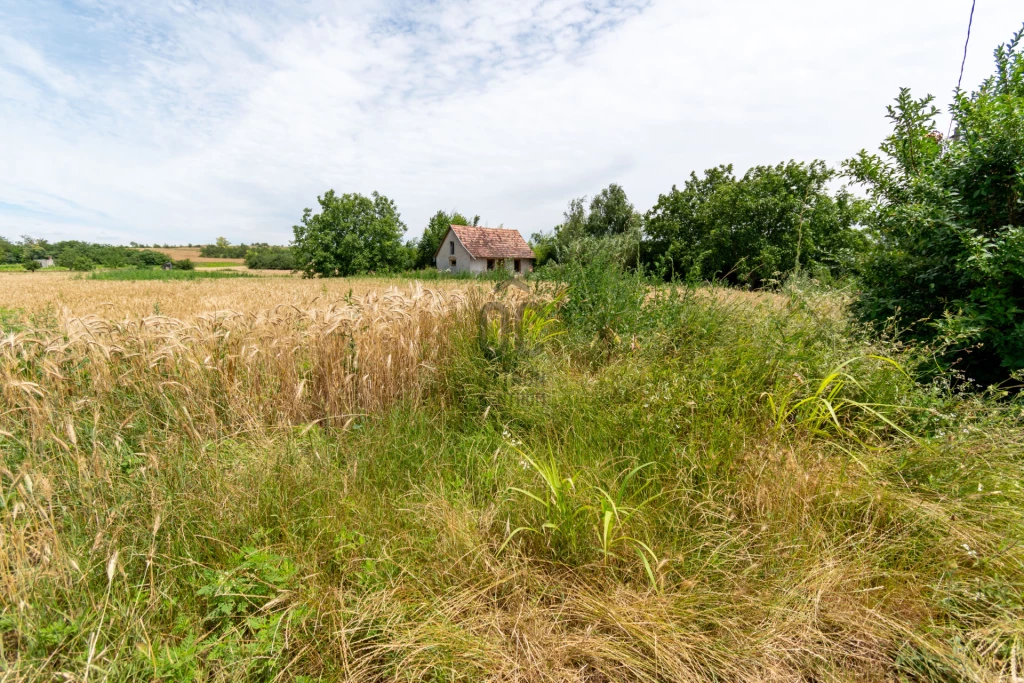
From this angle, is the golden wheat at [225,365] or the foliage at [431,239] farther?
the foliage at [431,239]

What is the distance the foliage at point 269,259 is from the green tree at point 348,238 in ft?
74.5

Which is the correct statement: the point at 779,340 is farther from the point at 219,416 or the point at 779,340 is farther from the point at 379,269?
the point at 379,269

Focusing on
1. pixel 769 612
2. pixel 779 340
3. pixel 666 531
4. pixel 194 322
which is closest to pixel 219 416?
pixel 194 322

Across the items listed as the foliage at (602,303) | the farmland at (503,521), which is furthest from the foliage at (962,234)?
the foliage at (602,303)

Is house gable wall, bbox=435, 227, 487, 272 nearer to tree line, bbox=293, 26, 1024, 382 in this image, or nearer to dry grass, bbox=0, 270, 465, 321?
dry grass, bbox=0, 270, 465, 321

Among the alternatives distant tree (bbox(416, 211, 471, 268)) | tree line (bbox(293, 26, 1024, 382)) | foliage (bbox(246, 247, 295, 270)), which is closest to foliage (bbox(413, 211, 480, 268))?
distant tree (bbox(416, 211, 471, 268))

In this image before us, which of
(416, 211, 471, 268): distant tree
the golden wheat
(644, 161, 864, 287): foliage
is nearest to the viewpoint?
the golden wheat

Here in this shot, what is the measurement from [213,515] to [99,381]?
1712mm

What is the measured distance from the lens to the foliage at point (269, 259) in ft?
198

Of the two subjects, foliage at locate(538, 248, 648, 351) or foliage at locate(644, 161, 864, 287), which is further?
foliage at locate(644, 161, 864, 287)

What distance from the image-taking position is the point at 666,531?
182 centimetres

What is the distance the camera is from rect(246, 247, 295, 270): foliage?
198ft

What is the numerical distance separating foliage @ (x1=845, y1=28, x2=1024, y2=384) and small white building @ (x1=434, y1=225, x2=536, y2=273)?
116ft

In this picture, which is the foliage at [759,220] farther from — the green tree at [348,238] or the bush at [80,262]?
the bush at [80,262]
